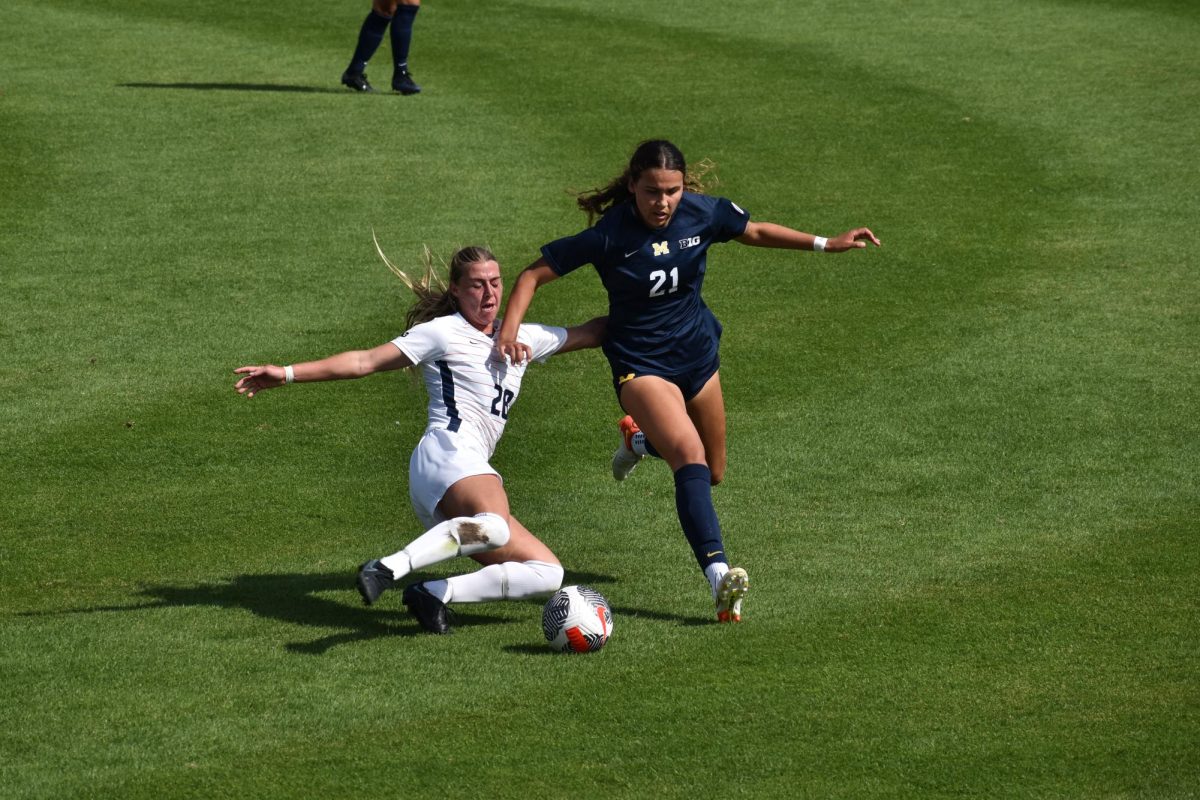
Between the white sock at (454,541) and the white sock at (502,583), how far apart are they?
0.56 feet

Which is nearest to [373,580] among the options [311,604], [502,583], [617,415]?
[502,583]

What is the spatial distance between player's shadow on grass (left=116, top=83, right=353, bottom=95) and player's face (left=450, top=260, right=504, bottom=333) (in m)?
12.2

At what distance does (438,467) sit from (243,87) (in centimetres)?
Answer: 1328

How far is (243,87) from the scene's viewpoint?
19.8m

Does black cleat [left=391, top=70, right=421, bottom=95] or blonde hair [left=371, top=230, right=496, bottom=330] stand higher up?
blonde hair [left=371, top=230, right=496, bottom=330]

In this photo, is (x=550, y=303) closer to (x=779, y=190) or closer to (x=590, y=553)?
(x=779, y=190)

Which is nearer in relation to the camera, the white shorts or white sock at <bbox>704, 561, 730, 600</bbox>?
white sock at <bbox>704, 561, 730, 600</bbox>

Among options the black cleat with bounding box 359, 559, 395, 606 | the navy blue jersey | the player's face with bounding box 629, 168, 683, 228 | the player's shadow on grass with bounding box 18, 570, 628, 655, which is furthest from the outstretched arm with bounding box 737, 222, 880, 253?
the black cleat with bounding box 359, 559, 395, 606

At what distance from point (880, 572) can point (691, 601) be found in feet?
3.58

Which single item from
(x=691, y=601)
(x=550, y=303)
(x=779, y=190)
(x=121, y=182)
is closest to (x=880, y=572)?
(x=691, y=601)

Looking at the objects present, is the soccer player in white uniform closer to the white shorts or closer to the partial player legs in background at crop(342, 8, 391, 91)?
the white shorts

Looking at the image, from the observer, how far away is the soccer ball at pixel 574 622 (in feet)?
23.4

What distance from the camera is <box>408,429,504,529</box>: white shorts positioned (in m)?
7.68

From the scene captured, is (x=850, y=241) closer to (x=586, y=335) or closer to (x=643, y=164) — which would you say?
(x=643, y=164)
